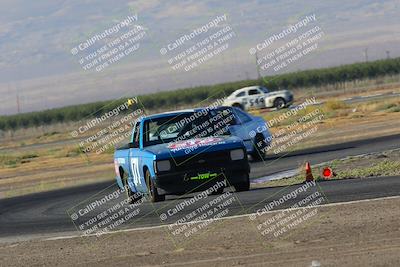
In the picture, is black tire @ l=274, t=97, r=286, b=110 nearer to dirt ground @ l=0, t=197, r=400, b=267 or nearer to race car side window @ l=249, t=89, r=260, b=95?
race car side window @ l=249, t=89, r=260, b=95

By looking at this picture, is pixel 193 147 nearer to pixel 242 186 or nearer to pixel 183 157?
pixel 183 157

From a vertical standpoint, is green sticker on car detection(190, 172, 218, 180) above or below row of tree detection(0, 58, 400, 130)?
above

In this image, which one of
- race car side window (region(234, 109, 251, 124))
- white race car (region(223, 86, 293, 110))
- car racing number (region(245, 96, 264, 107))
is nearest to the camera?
race car side window (region(234, 109, 251, 124))

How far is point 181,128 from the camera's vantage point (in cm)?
1653

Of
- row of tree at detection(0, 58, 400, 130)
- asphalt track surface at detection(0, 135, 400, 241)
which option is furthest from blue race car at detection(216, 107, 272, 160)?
row of tree at detection(0, 58, 400, 130)

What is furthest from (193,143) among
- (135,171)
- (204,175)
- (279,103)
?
(279,103)

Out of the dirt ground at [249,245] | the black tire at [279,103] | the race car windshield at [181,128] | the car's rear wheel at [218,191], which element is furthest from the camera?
the black tire at [279,103]

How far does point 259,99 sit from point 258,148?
33.6 m

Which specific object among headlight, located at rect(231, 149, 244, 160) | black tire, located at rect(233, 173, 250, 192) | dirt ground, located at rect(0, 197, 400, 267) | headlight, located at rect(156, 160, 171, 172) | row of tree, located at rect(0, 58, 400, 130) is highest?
dirt ground, located at rect(0, 197, 400, 267)

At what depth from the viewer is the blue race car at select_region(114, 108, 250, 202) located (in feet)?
50.5

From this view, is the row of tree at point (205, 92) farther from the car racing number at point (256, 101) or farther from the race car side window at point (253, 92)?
the car racing number at point (256, 101)

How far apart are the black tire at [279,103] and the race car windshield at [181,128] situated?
129ft

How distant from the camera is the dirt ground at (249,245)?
31.0 feet

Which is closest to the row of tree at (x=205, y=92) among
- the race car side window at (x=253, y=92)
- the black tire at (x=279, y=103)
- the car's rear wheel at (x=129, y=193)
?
the race car side window at (x=253, y=92)
